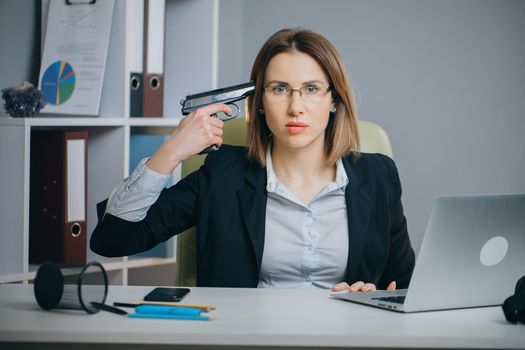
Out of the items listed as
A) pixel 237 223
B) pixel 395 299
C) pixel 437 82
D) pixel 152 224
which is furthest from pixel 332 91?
pixel 437 82

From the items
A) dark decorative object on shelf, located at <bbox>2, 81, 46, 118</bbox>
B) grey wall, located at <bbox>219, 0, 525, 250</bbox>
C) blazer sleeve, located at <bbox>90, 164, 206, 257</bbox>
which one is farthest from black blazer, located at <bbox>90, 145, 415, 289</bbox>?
grey wall, located at <bbox>219, 0, 525, 250</bbox>

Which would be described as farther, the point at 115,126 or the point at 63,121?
the point at 115,126

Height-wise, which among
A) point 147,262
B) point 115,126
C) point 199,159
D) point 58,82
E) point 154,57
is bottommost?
point 147,262

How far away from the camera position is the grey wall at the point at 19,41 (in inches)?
101

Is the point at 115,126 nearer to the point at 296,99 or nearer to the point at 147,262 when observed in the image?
the point at 147,262

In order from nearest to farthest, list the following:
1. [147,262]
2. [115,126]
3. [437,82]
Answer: [115,126] < [147,262] < [437,82]

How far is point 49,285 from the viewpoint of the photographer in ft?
4.30

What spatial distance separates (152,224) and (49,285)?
1.78 ft

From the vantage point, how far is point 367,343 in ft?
3.84

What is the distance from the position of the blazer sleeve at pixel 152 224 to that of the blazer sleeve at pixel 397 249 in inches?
18.8

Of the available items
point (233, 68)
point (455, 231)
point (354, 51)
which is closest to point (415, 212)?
point (354, 51)

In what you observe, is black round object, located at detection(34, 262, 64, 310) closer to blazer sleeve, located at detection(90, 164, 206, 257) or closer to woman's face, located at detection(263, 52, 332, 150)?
blazer sleeve, located at detection(90, 164, 206, 257)

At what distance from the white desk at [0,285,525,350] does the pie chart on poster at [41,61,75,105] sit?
1.22 m

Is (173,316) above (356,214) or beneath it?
beneath
